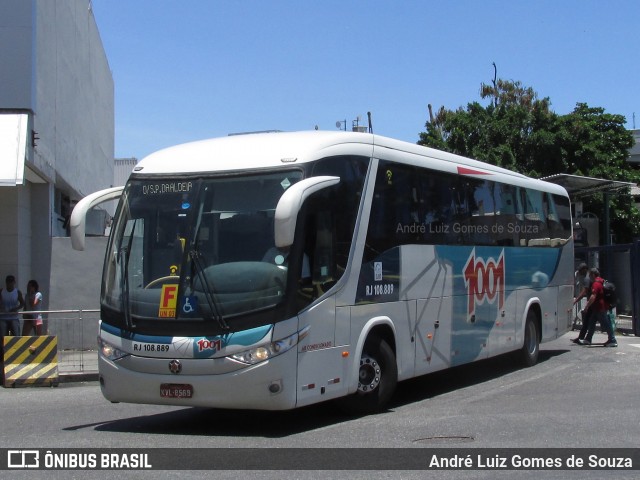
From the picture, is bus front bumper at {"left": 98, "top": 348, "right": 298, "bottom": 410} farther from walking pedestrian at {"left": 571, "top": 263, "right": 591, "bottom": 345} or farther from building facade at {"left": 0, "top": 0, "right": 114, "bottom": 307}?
walking pedestrian at {"left": 571, "top": 263, "right": 591, "bottom": 345}

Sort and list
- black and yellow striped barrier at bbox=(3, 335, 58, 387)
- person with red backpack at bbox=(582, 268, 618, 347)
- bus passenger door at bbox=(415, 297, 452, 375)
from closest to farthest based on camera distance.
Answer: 1. bus passenger door at bbox=(415, 297, 452, 375)
2. black and yellow striped barrier at bbox=(3, 335, 58, 387)
3. person with red backpack at bbox=(582, 268, 618, 347)

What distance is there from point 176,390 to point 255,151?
112 inches

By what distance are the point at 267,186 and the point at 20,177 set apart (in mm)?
9541

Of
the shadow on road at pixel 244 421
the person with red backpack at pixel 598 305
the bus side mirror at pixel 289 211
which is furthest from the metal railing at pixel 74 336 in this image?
the person with red backpack at pixel 598 305

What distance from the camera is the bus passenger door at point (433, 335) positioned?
12.0m

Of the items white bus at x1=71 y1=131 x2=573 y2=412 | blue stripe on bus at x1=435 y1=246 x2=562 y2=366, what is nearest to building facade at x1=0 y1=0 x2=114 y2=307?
white bus at x1=71 y1=131 x2=573 y2=412

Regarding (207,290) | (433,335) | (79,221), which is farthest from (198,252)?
(433,335)

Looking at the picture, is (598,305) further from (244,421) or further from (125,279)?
(125,279)

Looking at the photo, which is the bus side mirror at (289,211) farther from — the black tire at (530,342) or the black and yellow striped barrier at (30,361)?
the black tire at (530,342)

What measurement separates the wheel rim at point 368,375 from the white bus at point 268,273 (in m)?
0.02

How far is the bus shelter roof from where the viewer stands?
22766mm

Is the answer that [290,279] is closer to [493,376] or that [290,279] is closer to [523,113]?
[493,376]

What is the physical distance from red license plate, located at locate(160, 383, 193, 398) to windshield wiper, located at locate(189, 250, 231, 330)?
2.64ft

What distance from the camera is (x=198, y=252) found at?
938 centimetres
